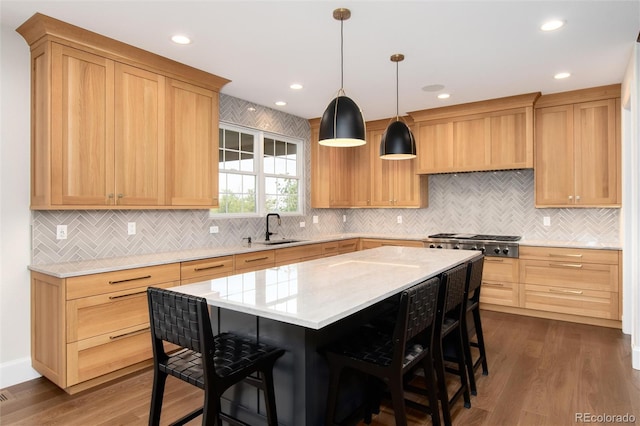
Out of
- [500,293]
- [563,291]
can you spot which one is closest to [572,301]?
[563,291]

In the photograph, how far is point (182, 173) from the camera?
144 inches

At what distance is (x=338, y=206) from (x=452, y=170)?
1767 mm

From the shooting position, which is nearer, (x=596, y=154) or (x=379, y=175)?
(x=596, y=154)

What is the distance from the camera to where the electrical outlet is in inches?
119

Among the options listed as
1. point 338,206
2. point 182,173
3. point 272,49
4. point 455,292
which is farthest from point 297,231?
point 455,292

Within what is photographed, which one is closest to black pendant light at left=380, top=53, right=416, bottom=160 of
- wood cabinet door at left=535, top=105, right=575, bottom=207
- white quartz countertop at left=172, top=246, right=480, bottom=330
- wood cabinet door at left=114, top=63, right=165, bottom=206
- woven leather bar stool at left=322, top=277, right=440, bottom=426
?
white quartz countertop at left=172, top=246, right=480, bottom=330

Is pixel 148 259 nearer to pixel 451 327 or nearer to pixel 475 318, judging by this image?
pixel 451 327

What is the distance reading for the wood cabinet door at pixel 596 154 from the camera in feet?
13.9

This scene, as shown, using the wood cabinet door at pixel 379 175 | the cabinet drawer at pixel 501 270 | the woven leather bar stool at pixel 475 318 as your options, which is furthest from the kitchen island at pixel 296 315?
the wood cabinet door at pixel 379 175

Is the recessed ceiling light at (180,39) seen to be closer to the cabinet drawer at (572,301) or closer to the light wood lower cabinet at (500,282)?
the light wood lower cabinet at (500,282)

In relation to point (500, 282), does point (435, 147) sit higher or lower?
higher

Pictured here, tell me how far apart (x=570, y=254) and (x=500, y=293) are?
34.5 inches

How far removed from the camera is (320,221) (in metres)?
6.07

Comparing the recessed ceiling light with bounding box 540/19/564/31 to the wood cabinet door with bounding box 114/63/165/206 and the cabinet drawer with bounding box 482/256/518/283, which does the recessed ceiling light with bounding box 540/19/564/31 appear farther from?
the wood cabinet door with bounding box 114/63/165/206
